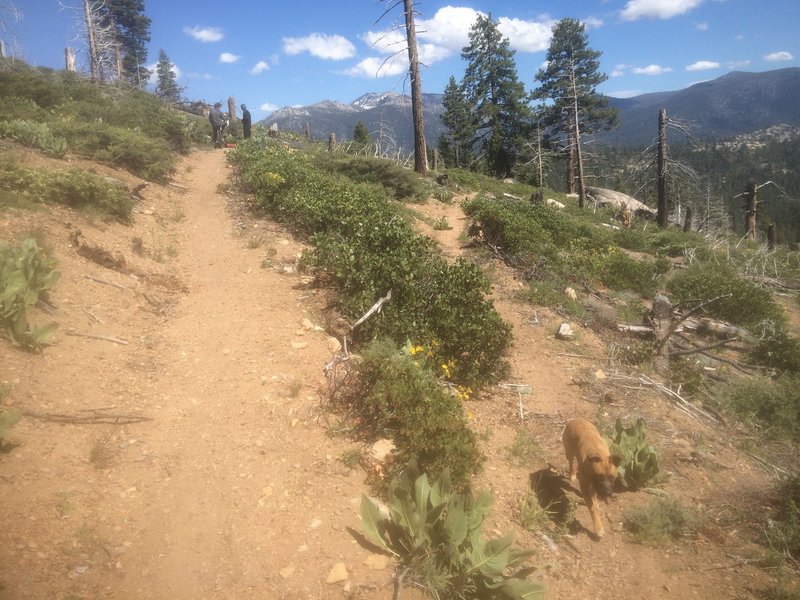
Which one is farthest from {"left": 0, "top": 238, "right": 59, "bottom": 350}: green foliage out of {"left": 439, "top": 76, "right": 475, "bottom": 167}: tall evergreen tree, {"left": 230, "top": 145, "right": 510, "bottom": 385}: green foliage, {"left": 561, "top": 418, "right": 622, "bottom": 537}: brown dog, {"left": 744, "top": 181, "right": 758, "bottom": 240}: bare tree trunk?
{"left": 439, "top": 76, "right": 475, "bottom": 167}: tall evergreen tree

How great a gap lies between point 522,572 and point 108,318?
5.51m

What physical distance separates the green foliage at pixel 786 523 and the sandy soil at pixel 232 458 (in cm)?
16

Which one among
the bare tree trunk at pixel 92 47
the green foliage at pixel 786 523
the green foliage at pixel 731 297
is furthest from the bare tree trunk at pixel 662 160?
the bare tree trunk at pixel 92 47

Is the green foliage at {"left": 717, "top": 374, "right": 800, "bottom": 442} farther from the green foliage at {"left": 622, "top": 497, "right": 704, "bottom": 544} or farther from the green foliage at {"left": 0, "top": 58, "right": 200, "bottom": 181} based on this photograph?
the green foliage at {"left": 0, "top": 58, "right": 200, "bottom": 181}

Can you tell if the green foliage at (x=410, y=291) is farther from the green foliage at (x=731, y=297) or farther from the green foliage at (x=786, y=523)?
the green foliage at (x=731, y=297)

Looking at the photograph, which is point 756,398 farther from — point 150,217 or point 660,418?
point 150,217

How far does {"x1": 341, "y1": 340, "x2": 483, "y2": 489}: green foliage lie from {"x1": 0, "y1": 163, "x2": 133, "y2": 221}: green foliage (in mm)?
6685

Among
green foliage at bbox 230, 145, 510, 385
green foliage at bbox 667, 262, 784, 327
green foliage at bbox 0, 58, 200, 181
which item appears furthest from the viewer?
green foliage at bbox 0, 58, 200, 181

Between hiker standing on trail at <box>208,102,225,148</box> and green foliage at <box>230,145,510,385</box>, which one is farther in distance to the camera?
hiker standing on trail at <box>208,102,225,148</box>

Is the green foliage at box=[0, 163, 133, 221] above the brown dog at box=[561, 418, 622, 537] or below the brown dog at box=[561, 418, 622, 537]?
above

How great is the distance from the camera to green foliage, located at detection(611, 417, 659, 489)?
4355 mm

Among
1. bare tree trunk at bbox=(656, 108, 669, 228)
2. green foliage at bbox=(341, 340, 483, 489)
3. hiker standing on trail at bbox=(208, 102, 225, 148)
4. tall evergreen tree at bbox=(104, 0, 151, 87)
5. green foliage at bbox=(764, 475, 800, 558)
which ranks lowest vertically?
green foliage at bbox=(764, 475, 800, 558)

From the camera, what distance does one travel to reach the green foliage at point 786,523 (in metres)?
3.62

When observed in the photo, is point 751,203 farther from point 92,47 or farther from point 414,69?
point 92,47
